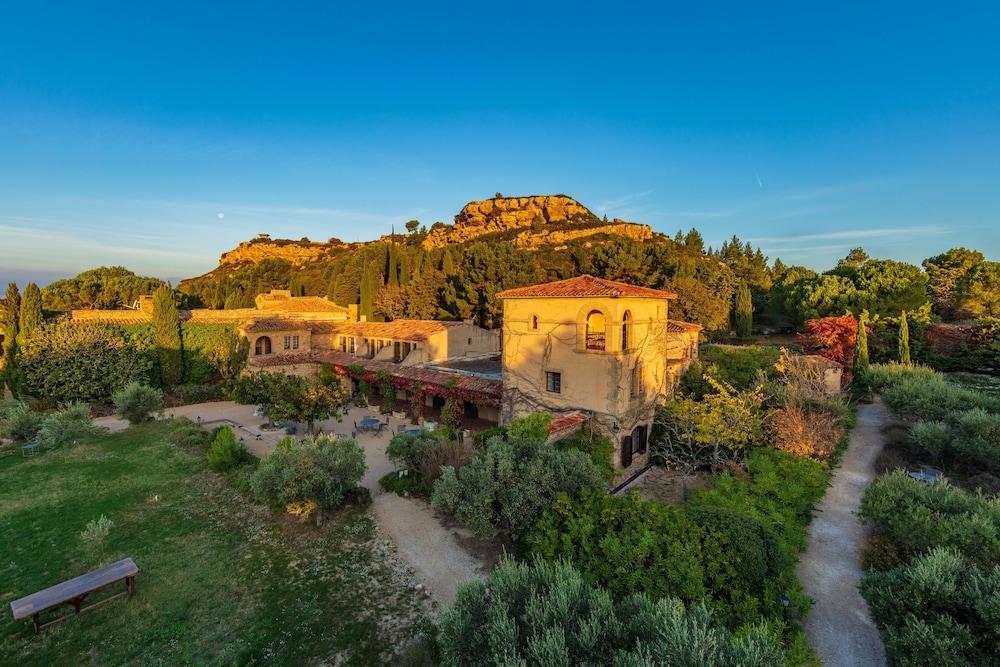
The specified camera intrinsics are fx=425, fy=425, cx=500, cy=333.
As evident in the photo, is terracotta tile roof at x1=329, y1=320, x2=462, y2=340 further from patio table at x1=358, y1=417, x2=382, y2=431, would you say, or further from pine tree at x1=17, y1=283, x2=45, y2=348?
pine tree at x1=17, y1=283, x2=45, y2=348

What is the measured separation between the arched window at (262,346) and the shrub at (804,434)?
93.2 ft

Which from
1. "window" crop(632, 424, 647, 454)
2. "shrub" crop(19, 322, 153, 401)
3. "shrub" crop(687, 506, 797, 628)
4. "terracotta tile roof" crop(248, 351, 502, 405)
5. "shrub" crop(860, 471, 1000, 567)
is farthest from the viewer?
"shrub" crop(19, 322, 153, 401)

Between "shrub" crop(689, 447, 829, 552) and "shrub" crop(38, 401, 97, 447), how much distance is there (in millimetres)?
22901

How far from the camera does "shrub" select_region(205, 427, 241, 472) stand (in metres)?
14.2

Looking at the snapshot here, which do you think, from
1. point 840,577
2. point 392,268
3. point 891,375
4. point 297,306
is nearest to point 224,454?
point 840,577

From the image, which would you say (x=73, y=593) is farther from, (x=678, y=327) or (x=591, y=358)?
(x=678, y=327)

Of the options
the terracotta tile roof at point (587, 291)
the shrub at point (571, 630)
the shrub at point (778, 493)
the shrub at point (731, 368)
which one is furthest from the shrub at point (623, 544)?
the shrub at point (731, 368)

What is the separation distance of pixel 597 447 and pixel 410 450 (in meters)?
6.40

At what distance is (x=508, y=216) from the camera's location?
106m

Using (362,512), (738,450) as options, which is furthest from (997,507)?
(362,512)

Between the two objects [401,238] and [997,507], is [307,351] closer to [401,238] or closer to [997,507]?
[997,507]

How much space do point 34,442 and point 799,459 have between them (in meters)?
28.5

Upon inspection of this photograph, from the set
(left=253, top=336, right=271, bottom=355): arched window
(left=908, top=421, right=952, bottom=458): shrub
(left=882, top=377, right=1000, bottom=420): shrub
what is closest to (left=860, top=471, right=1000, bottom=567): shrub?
(left=908, top=421, right=952, bottom=458): shrub

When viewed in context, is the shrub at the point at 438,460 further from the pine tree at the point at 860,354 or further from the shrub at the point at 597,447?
the pine tree at the point at 860,354
